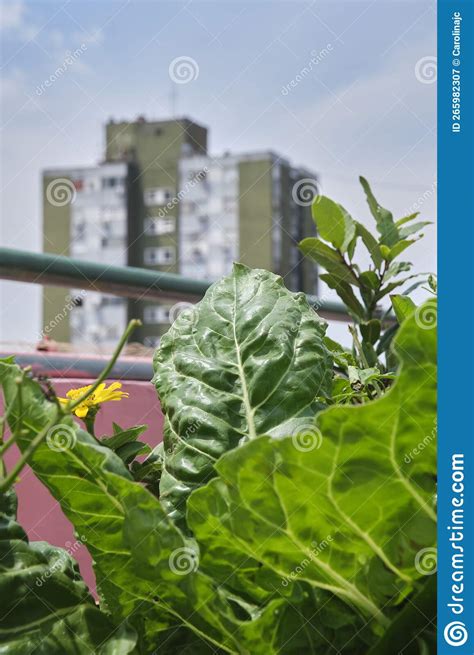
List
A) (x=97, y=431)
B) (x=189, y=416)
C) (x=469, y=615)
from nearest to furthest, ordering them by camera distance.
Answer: (x=469, y=615), (x=189, y=416), (x=97, y=431)

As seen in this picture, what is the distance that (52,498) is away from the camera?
1.49 metres

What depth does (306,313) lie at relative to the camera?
30.9 inches

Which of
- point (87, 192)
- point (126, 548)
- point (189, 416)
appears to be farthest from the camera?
point (87, 192)

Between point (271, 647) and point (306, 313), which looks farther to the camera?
point (306, 313)

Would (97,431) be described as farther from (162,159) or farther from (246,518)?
(162,159)

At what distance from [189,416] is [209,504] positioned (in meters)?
0.16

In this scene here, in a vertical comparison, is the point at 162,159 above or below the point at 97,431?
above

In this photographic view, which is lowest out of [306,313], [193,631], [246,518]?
[193,631]

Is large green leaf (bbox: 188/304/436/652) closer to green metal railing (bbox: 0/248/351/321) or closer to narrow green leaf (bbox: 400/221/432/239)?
narrow green leaf (bbox: 400/221/432/239)

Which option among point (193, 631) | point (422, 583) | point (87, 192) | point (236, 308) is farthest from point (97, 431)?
point (87, 192)

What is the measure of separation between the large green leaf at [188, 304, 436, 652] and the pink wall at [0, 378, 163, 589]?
71 centimetres

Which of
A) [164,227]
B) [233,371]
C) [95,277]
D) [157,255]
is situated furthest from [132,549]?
[164,227]

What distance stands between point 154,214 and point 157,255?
3.43 metres

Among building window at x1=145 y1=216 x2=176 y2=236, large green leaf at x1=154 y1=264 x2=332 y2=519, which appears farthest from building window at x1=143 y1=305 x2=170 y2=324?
large green leaf at x1=154 y1=264 x2=332 y2=519
